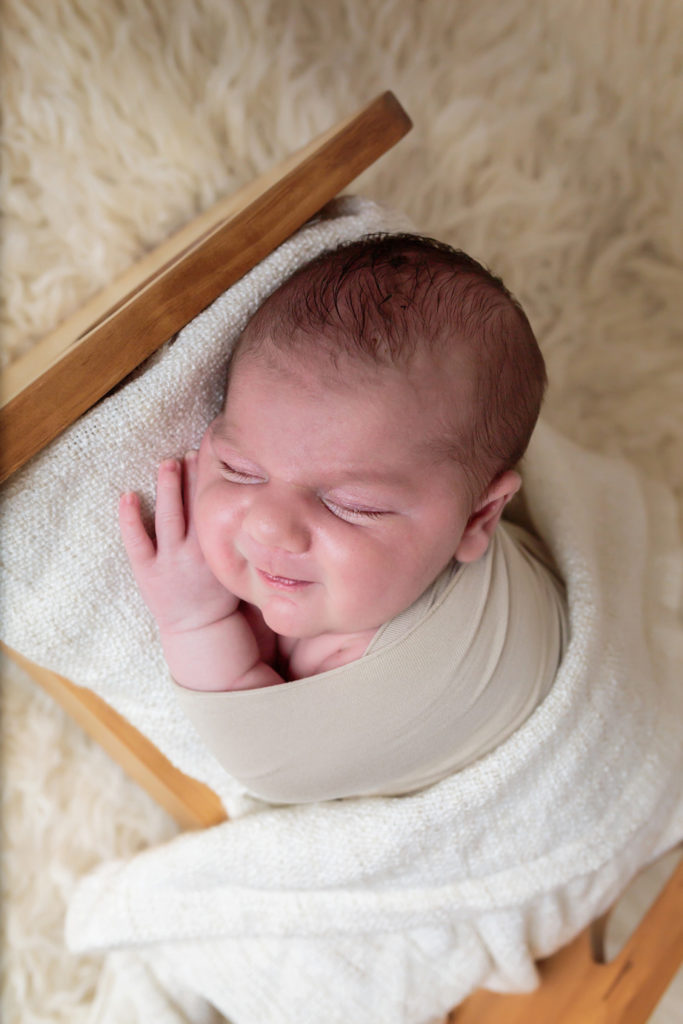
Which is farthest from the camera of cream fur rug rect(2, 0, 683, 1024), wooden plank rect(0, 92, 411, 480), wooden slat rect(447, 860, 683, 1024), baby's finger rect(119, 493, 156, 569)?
cream fur rug rect(2, 0, 683, 1024)

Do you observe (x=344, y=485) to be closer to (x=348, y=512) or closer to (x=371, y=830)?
(x=348, y=512)

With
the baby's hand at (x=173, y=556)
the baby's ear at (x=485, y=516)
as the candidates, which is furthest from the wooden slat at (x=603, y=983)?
the baby's hand at (x=173, y=556)

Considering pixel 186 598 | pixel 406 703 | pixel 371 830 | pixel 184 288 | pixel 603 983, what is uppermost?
pixel 184 288

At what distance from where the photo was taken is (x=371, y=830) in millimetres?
901

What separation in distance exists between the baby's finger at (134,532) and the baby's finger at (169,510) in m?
0.01

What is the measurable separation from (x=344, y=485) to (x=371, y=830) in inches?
15.3

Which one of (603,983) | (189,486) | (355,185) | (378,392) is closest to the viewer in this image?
(378,392)

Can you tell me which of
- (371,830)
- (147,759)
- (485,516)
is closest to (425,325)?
(485,516)

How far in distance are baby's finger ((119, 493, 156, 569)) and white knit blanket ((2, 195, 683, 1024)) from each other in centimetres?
2

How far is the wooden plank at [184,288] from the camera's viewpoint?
0.69 m

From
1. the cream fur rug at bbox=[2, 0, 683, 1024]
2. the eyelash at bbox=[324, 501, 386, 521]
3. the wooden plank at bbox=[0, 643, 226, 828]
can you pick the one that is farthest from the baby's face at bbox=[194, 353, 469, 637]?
the cream fur rug at bbox=[2, 0, 683, 1024]

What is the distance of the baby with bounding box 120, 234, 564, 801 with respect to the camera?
72cm

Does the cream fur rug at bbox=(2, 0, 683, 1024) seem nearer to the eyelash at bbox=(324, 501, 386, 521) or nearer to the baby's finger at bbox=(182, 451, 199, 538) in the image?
the baby's finger at bbox=(182, 451, 199, 538)

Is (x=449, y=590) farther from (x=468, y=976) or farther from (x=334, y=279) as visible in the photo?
(x=468, y=976)
